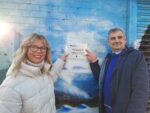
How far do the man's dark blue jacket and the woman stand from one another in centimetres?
70

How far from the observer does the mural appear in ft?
12.1

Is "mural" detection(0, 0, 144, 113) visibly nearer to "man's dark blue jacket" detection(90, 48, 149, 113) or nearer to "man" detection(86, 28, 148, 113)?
"man" detection(86, 28, 148, 113)

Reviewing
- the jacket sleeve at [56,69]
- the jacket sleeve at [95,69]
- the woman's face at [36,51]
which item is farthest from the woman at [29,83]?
the jacket sleeve at [95,69]

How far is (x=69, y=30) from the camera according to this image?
3.85m

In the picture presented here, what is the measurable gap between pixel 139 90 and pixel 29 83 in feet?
3.69

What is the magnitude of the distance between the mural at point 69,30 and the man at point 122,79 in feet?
0.83

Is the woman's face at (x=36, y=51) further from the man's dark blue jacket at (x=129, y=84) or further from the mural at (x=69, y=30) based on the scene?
the man's dark blue jacket at (x=129, y=84)

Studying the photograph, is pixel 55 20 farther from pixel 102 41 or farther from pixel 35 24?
pixel 102 41

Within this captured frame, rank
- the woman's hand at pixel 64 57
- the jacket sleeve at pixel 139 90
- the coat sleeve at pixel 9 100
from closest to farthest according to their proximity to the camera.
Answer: the coat sleeve at pixel 9 100, the jacket sleeve at pixel 139 90, the woman's hand at pixel 64 57

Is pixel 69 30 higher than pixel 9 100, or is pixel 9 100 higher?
pixel 69 30

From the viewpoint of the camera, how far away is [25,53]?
3107 mm

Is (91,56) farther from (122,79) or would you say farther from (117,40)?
(122,79)

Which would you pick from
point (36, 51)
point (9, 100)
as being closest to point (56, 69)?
point (36, 51)

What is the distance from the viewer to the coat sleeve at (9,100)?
2.91 m
